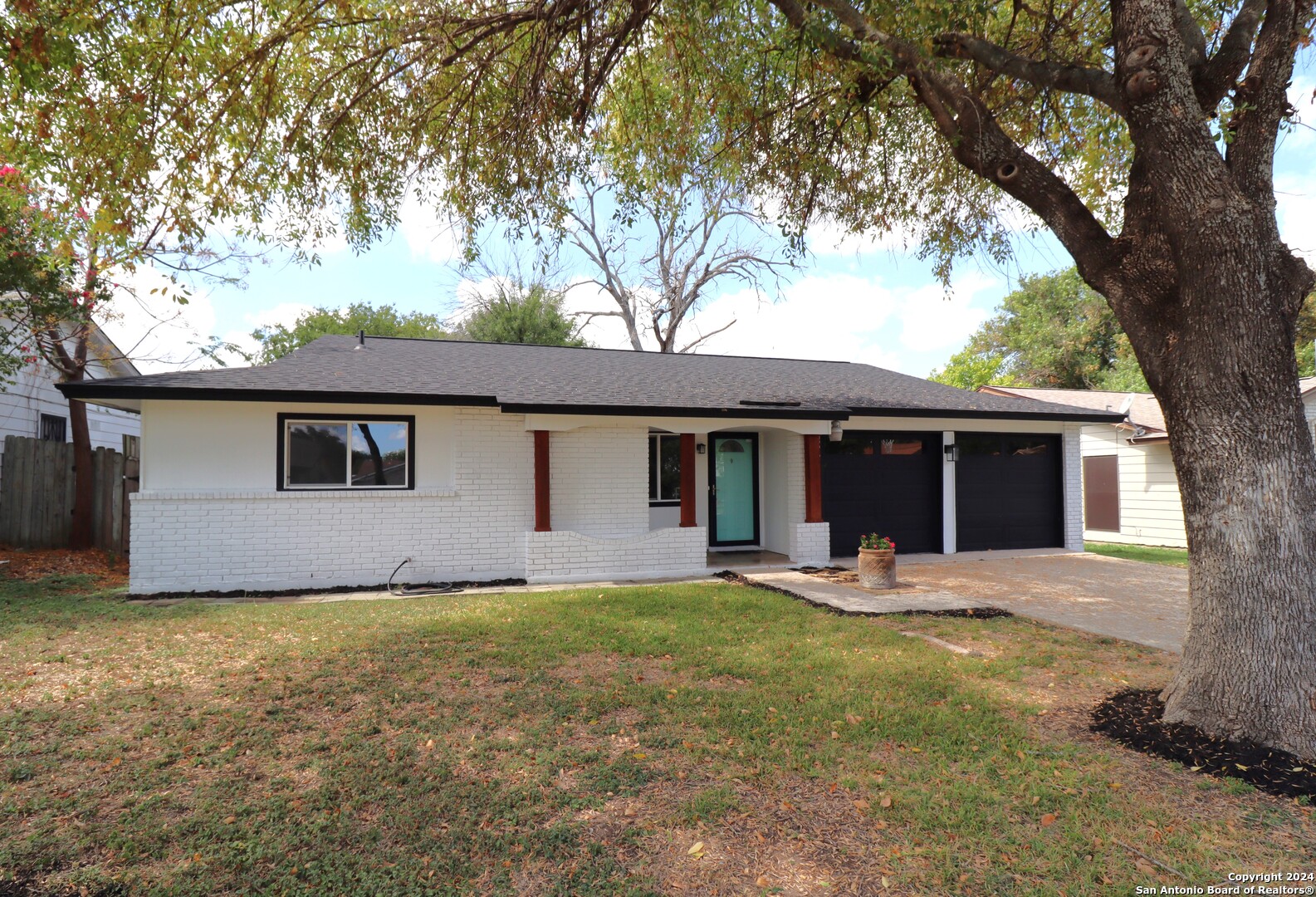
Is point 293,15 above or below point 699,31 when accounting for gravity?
below

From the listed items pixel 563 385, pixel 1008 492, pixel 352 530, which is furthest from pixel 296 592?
pixel 1008 492

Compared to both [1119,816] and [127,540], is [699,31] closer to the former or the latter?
[1119,816]

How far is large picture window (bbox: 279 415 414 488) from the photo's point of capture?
31.1 ft

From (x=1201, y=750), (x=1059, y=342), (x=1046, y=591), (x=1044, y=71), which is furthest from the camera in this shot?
(x=1059, y=342)

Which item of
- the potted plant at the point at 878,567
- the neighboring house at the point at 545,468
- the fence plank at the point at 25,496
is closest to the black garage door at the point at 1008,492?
the neighboring house at the point at 545,468

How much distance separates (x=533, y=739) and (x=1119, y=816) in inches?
121

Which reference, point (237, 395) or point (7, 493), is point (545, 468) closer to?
point (237, 395)

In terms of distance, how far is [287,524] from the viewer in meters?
9.28

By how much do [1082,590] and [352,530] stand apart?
391 inches

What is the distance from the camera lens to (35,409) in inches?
573

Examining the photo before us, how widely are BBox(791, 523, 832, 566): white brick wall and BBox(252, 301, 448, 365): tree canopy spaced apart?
1099 inches

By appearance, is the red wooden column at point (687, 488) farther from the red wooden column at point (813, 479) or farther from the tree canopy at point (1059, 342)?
the tree canopy at point (1059, 342)

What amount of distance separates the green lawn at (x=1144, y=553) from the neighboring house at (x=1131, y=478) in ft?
1.62

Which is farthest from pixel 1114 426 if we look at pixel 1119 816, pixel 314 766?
pixel 314 766
